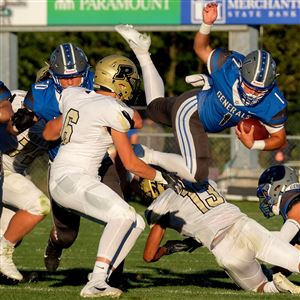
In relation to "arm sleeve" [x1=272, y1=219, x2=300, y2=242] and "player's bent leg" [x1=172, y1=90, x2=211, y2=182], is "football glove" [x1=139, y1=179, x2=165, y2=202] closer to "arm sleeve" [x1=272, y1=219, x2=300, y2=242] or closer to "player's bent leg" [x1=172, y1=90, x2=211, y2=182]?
"player's bent leg" [x1=172, y1=90, x2=211, y2=182]

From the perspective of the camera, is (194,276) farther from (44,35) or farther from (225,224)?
(44,35)

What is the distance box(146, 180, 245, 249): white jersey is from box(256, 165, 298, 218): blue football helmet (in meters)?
0.30

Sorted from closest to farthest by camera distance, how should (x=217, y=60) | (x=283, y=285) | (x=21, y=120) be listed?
(x=283, y=285), (x=21, y=120), (x=217, y=60)

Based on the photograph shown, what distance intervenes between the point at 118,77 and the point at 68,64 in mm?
622

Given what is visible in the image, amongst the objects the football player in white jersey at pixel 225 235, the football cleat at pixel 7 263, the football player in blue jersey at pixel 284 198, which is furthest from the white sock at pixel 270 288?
the football cleat at pixel 7 263

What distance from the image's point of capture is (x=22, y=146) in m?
9.61

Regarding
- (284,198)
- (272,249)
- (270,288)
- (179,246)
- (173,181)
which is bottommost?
(270,288)

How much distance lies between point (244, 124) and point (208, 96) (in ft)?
1.44

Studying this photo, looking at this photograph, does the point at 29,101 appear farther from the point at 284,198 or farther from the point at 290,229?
the point at 290,229

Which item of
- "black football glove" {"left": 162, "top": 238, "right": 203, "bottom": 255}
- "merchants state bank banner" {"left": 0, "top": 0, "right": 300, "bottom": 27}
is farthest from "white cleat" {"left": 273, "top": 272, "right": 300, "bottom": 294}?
"merchants state bank banner" {"left": 0, "top": 0, "right": 300, "bottom": 27}

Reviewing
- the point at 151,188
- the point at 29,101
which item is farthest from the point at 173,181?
the point at 29,101

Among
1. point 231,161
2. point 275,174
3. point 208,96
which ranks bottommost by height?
point 231,161

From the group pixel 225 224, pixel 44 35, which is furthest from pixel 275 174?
pixel 44 35

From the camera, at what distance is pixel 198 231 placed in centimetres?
894
